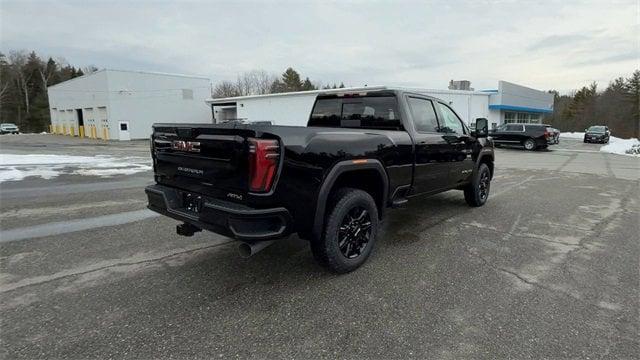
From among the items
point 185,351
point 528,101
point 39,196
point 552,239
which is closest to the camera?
point 185,351

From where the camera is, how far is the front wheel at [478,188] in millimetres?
6594

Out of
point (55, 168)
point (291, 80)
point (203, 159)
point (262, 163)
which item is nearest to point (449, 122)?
point (262, 163)

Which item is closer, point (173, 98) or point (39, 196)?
point (39, 196)

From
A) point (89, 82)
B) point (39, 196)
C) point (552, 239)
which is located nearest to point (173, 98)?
point (89, 82)

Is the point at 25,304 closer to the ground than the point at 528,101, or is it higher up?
closer to the ground

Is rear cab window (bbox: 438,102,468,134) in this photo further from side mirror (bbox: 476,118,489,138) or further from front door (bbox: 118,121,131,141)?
front door (bbox: 118,121,131,141)

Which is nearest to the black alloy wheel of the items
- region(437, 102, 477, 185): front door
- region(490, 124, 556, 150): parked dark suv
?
region(437, 102, 477, 185): front door

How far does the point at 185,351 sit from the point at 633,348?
3119 millimetres

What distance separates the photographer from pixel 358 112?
16.6 ft

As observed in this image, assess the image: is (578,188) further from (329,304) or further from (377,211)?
(329,304)

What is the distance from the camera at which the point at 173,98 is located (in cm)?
3631

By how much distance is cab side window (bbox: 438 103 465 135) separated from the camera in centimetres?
560

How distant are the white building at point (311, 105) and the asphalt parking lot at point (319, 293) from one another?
26.0m

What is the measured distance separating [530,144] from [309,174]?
78.2 feet
